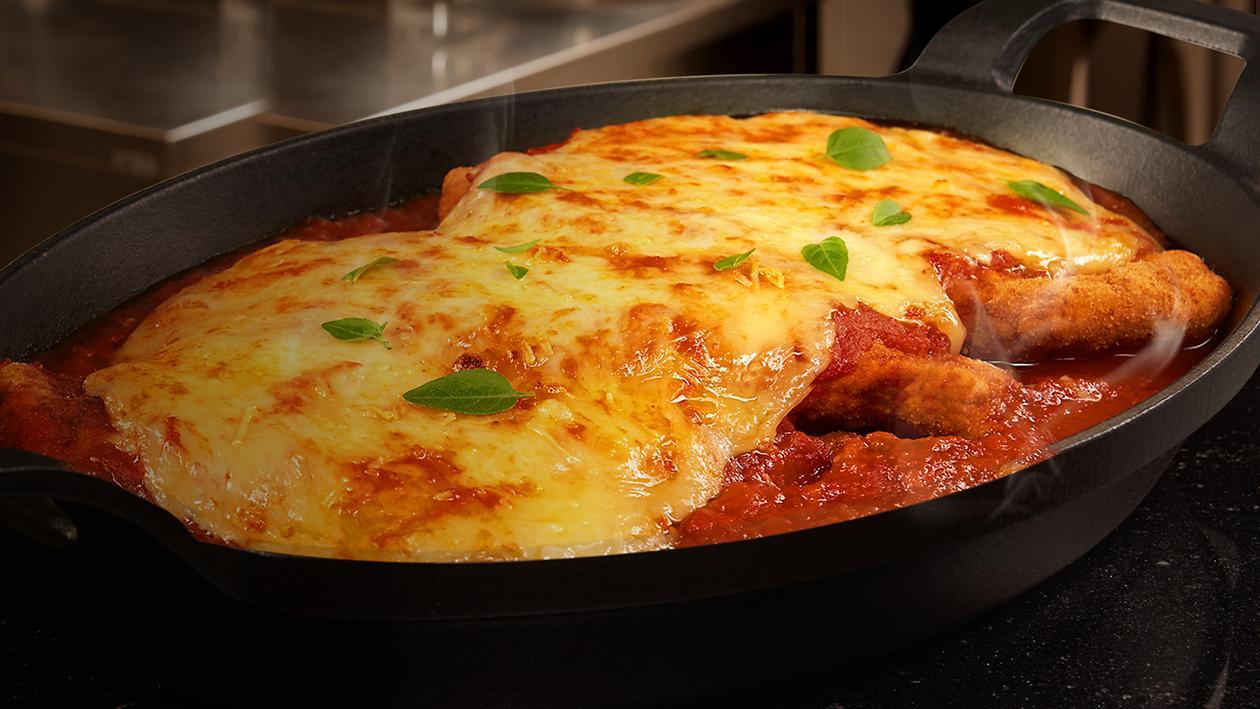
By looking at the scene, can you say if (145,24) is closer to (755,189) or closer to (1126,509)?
(755,189)

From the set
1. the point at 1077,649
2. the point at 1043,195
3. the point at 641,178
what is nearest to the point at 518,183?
the point at 641,178

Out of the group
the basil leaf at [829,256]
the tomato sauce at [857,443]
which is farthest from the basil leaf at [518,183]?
the tomato sauce at [857,443]

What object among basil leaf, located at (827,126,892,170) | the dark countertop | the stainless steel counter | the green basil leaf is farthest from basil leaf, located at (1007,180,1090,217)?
the stainless steel counter

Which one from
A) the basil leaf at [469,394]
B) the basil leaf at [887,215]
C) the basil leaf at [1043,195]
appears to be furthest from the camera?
the basil leaf at [1043,195]

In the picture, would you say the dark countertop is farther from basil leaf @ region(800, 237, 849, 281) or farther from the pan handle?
the pan handle

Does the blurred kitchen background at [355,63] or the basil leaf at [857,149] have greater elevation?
the basil leaf at [857,149]

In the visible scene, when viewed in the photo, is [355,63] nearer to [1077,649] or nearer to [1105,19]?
[1105,19]

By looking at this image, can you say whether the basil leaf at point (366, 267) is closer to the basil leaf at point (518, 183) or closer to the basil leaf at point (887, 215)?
the basil leaf at point (518, 183)
